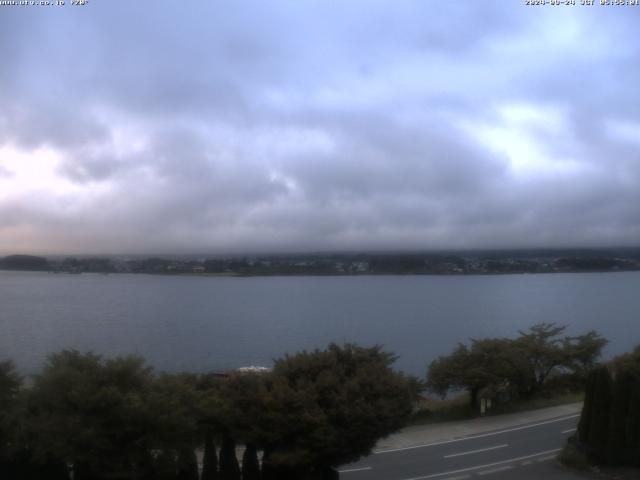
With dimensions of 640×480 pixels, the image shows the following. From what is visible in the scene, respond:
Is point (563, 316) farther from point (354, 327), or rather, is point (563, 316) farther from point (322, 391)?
point (322, 391)

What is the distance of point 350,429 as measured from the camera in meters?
14.2

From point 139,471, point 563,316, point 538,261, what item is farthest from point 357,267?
point 139,471

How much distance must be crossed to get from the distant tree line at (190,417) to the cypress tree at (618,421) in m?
6.41

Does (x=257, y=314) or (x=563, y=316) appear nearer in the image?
(x=257, y=314)

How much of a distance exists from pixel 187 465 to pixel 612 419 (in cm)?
1115

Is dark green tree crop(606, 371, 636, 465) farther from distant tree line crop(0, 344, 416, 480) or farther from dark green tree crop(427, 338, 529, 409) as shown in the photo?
dark green tree crop(427, 338, 529, 409)

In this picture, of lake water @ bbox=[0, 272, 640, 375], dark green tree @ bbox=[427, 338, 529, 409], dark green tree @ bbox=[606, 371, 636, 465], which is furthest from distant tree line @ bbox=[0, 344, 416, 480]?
lake water @ bbox=[0, 272, 640, 375]

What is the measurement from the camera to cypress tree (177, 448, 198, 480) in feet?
44.7

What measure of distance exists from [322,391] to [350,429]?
992mm

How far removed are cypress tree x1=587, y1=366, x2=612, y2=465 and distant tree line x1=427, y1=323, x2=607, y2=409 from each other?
11.2 m

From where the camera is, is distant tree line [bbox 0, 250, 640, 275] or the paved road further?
distant tree line [bbox 0, 250, 640, 275]

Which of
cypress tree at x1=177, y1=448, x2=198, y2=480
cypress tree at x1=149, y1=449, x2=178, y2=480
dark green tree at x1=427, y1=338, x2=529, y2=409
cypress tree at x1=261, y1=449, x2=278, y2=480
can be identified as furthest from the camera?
dark green tree at x1=427, y1=338, x2=529, y2=409

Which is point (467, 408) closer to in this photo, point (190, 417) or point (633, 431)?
point (633, 431)

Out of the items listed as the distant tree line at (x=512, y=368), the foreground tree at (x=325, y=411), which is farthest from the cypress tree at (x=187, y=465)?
the distant tree line at (x=512, y=368)
